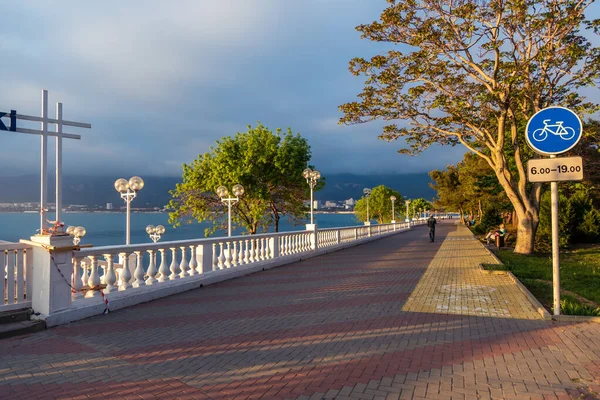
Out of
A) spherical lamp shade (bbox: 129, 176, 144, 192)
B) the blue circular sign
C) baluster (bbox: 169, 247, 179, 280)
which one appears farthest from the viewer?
spherical lamp shade (bbox: 129, 176, 144, 192)

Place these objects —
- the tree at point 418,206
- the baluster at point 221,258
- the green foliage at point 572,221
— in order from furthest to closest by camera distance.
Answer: the tree at point 418,206 < the green foliage at point 572,221 < the baluster at point 221,258

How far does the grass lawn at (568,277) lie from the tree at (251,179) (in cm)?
1659

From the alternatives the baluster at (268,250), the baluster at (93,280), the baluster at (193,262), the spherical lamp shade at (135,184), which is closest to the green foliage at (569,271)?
the baluster at (268,250)

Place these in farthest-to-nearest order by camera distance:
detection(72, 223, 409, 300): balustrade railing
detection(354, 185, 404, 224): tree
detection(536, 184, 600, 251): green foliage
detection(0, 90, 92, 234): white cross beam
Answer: detection(354, 185, 404, 224): tree < detection(536, 184, 600, 251): green foliage < detection(72, 223, 409, 300): balustrade railing < detection(0, 90, 92, 234): white cross beam

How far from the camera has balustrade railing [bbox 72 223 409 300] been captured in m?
7.00

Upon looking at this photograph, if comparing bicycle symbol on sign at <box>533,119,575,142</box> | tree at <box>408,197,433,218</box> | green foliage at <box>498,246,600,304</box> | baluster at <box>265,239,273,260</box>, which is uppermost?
bicycle symbol on sign at <box>533,119,575,142</box>

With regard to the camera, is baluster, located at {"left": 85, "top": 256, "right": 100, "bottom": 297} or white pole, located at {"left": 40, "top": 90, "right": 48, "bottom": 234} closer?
white pole, located at {"left": 40, "top": 90, "right": 48, "bottom": 234}

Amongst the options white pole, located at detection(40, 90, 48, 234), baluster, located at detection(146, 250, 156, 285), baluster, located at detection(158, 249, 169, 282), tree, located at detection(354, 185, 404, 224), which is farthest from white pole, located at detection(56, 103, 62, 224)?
tree, located at detection(354, 185, 404, 224)

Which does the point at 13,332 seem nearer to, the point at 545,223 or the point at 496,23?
the point at 496,23

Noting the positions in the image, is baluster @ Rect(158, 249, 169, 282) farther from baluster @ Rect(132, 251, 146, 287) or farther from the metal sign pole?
the metal sign pole

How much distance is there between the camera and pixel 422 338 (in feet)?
17.9

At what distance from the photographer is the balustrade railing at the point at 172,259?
700 cm

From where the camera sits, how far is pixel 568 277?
1159cm

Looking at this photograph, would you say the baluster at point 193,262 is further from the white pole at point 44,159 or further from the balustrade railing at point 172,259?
the white pole at point 44,159
